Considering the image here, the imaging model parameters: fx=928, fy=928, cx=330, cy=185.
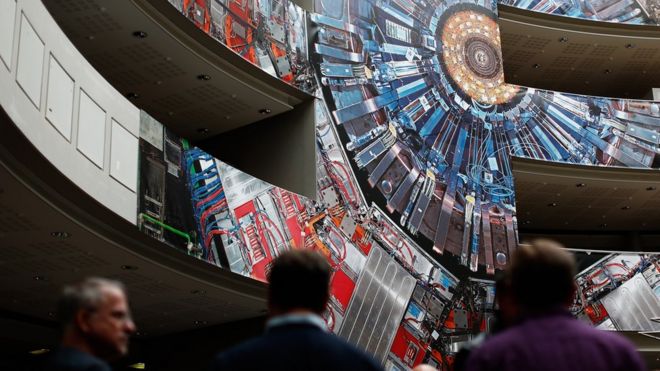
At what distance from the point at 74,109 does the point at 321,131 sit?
6.97 metres

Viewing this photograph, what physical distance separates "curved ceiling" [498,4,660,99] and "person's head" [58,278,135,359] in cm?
2163

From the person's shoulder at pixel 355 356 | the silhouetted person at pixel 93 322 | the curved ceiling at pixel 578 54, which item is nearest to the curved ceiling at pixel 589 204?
the curved ceiling at pixel 578 54

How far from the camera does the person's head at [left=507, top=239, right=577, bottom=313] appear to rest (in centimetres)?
336

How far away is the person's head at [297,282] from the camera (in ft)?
11.2

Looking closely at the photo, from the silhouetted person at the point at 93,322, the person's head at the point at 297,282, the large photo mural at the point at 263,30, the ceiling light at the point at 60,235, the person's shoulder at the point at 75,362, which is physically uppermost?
the large photo mural at the point at 263,30

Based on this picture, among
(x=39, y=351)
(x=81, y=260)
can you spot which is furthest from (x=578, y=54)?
(x=81, y=260)

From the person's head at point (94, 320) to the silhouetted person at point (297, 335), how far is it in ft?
1.90

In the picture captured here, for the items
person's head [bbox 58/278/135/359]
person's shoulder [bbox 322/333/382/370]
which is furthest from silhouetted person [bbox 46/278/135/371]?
person's shoulder [bbox 322/333/382/370]

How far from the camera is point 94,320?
3.63 metres

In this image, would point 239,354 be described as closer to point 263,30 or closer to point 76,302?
point 76,302

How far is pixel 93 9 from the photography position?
13.5 meters

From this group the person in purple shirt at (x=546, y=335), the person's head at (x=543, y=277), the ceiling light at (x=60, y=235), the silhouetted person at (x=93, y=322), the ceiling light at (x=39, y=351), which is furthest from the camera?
the ceiling light at (x=39, y=351)

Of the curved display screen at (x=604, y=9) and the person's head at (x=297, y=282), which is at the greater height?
the curved display screen at (x=604, y=9)

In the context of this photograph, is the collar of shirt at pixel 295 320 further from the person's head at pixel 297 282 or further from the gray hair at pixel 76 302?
the gray hair at pixel 76 302
